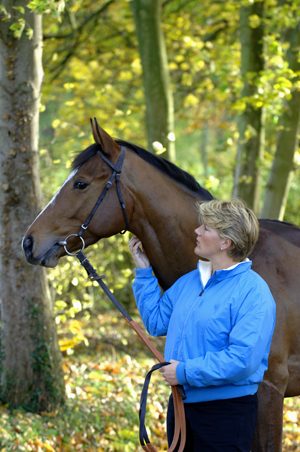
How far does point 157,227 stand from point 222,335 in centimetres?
95

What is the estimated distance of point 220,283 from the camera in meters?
3.04

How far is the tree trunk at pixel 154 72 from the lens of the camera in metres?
7.93

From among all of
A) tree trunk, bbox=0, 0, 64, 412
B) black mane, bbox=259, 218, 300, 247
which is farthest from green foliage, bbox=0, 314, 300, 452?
black mane, bbox=259, 218, 300, 247

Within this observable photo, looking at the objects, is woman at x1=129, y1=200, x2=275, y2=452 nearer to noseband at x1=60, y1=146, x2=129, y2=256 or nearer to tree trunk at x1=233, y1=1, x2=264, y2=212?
noseband at x1=60, y1=146, x2=129, y2=256

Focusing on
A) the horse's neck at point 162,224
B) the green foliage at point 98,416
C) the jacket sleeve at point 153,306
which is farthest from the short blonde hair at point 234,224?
the green foliage at point 98,416

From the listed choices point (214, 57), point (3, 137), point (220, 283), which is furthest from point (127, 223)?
point (214, 57)

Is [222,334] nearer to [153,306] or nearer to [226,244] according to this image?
[226,244]

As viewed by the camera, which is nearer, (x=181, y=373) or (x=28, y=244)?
(x=181, y=373)

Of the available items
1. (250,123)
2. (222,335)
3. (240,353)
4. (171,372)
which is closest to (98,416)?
(171,372)

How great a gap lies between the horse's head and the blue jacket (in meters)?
0.71

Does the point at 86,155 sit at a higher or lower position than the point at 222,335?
higher

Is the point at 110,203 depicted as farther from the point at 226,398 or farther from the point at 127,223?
the point at 226,398

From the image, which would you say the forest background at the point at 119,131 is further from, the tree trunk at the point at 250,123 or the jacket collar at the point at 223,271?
the jacket collar at the point at 223,271

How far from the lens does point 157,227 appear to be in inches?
147
